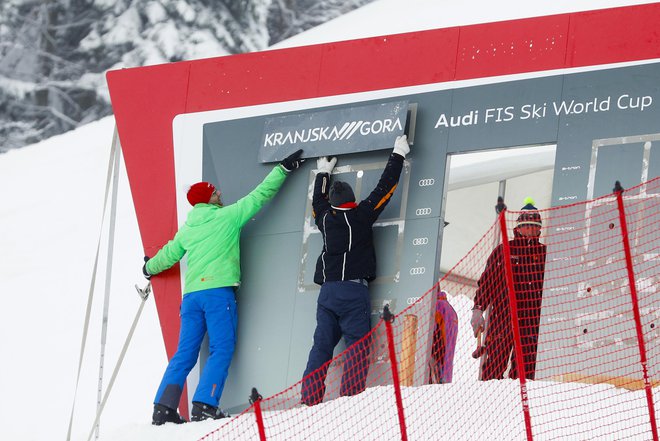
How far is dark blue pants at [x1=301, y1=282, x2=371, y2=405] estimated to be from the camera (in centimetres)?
766

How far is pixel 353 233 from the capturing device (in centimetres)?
772

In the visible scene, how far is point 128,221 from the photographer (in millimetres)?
17969

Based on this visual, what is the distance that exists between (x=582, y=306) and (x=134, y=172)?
3518 millimetres

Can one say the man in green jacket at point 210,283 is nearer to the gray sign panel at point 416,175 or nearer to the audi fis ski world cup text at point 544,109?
the gray sign panel at point 416,175

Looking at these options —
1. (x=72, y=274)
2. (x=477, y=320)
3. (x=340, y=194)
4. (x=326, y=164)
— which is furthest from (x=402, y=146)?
(x=72, y=274)

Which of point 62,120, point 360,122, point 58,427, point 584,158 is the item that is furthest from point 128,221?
point 62,120

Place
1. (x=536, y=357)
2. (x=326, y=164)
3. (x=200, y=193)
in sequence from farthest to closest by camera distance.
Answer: (x=200, y=193), (x=326, y=164), (x=536, y=357)

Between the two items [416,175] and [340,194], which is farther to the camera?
[416,175]

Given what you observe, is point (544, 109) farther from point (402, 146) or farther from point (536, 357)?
point (536, 357)

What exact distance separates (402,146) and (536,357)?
4.94ft

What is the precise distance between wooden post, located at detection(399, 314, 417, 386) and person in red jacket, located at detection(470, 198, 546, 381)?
0.42 m

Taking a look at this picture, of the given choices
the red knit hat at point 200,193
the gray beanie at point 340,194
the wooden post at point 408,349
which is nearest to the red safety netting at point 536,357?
the wooden post at point 408,349

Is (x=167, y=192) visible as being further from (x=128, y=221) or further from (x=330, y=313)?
(x=128, y=221)

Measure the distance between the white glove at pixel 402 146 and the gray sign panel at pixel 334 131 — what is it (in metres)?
0.09
